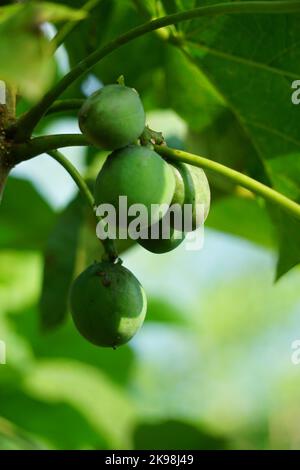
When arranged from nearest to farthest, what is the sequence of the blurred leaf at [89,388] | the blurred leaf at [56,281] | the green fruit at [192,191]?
the green fruit at [192,191] < the blurred leaf at [56,281] < the blurred leaf at [89,388]

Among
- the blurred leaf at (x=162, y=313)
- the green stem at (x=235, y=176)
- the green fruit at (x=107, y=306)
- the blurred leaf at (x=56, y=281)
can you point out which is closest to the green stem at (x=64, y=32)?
the green stem at (x=235, y=176)

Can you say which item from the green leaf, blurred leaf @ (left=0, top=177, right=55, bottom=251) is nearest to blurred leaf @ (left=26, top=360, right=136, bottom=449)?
blurred leaf @ (left=0, top=177, right=55, bottom=251)

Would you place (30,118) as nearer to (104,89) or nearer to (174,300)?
(104,89)

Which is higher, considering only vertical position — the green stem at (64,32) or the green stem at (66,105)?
the green stem at (64,32)

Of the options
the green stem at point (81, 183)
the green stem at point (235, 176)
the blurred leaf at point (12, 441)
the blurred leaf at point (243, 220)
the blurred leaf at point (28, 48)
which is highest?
the blurred leaf at point (243, 220)

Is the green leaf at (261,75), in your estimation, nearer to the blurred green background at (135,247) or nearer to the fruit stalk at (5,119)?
the blurred green background at (135,247)

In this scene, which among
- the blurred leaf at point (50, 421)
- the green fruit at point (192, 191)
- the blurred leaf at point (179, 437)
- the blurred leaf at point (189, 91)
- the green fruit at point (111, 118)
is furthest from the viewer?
the blurred leaf at point (50, 421)

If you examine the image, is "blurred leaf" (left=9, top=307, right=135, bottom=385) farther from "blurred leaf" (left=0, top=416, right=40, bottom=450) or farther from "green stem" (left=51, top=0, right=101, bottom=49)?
"green stem" (left=51, top=0, right=101, bottom=49)

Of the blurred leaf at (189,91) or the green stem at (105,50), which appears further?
the blurred leaf at (189,91)
